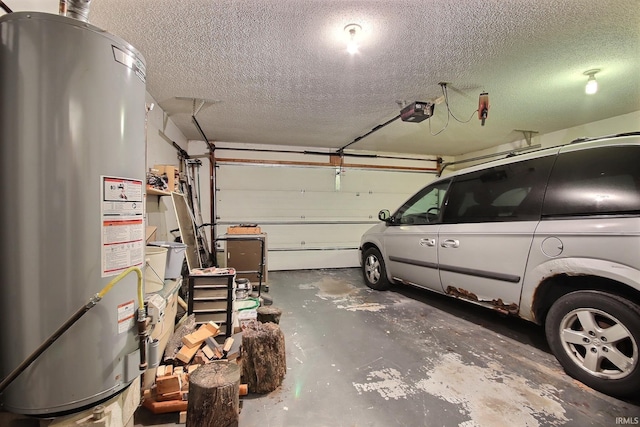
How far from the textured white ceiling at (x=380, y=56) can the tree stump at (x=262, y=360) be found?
2.32 meters

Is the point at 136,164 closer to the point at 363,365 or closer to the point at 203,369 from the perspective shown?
the point at 203,369

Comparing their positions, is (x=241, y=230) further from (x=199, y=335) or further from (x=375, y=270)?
(x=199, y=335)

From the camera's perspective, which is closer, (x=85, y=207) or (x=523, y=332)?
(x=85, y=207)

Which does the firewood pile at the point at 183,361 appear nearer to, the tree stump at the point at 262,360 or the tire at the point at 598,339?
the tree stump at the point at 262,360

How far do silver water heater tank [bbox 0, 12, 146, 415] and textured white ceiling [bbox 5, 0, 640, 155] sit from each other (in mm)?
1141

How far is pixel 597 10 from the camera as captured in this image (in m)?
1.81

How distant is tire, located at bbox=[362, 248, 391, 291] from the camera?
4.09m

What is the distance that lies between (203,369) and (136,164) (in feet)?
4.02

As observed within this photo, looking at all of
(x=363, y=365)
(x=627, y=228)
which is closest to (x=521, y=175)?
(x=627, y=228)

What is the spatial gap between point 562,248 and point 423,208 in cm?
185

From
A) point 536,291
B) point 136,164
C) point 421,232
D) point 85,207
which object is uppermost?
point 136,164

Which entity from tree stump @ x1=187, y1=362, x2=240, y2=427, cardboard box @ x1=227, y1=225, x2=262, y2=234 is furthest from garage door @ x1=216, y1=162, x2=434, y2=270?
tree stump @ x1=187, y1=362, x2=240, y2=427

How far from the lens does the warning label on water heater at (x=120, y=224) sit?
103 centimetres

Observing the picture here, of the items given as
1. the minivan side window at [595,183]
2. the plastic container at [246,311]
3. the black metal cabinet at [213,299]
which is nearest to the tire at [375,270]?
the plastic container at [246,311]
